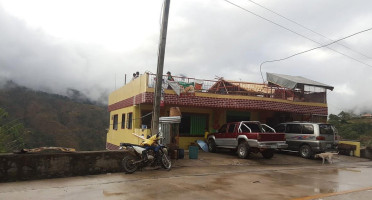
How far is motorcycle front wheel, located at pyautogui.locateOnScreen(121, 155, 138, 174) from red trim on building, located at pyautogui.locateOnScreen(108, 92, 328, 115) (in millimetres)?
5401

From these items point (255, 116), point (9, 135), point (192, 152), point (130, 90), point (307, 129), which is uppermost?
point (130, 90)

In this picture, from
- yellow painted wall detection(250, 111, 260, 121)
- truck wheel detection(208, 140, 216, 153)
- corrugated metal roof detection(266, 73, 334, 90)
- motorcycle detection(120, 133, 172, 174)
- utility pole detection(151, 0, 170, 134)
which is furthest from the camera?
yellow painted wall detection(250, 111, 260, 121)

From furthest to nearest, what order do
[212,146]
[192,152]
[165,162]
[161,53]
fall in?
[212,146] → [192,152] → [161,53] → [165,162]

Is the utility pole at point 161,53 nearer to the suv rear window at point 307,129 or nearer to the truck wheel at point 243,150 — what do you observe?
the truck wheel at point 243,150

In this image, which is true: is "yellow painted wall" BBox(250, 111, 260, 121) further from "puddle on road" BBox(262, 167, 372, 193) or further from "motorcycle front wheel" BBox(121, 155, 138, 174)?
"motorcycle front wheel" BBox(121, 155, 138, 174)

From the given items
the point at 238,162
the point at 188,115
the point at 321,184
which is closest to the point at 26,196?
the point at 321,184

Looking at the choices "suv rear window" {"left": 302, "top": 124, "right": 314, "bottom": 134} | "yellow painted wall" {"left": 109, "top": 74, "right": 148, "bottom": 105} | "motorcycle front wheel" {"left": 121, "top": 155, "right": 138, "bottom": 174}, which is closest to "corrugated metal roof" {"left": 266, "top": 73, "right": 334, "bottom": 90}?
"suv rear window" {"left": 302, "top": 124, "right": 314, "bottom": 134}

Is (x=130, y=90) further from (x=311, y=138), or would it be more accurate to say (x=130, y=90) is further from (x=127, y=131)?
(x=311, y=138)

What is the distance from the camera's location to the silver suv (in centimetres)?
1544

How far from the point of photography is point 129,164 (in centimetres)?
995

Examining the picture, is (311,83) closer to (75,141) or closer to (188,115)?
(188,115)

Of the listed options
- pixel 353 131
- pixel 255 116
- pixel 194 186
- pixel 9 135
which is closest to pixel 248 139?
pixel 255 116

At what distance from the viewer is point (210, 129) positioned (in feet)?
60.4

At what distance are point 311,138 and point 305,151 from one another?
82 centimetres
